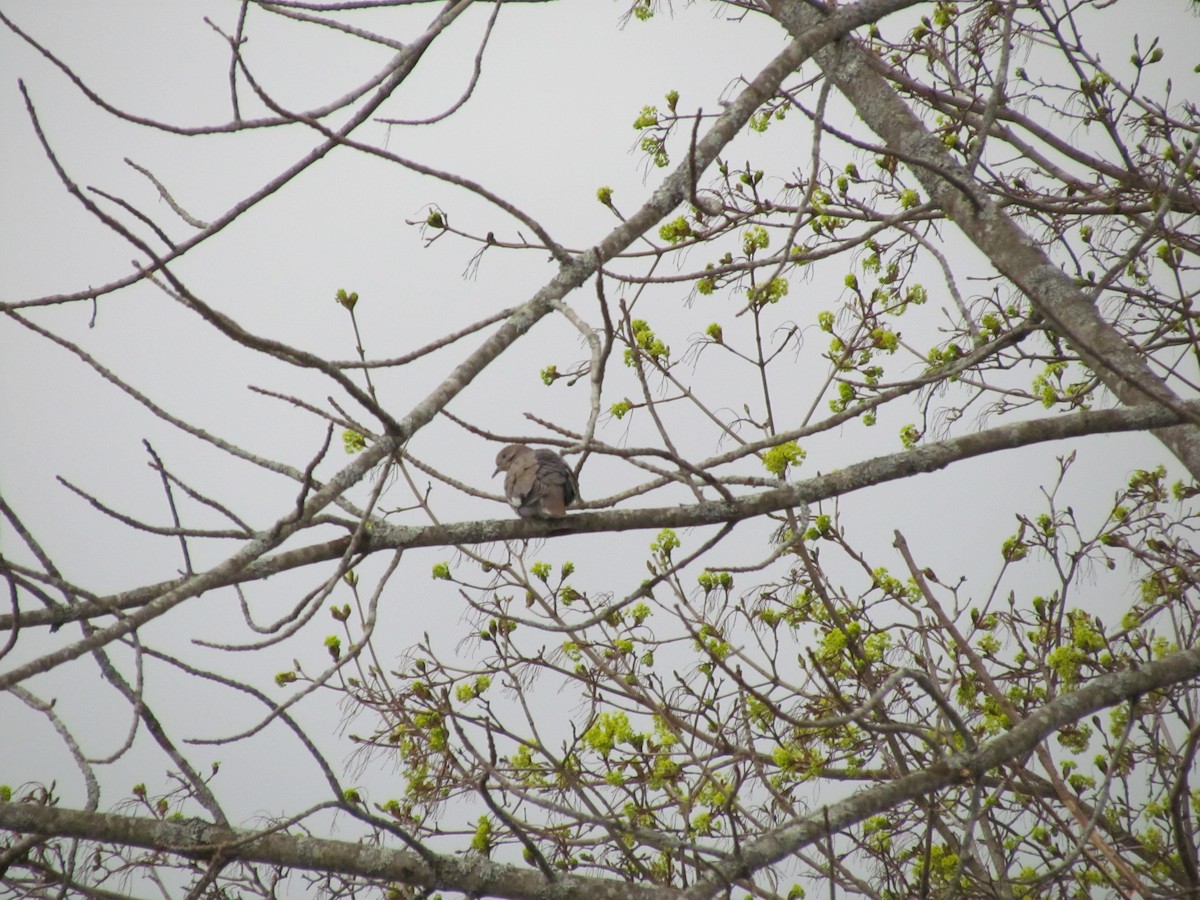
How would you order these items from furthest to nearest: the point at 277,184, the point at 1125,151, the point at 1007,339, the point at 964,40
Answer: the point at 964,40 < the point at 1125,151 < the point at 1007,339 < the point at 277,184

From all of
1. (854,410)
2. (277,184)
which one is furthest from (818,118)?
(277,184)

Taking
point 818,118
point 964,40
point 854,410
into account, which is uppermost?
point 964,40

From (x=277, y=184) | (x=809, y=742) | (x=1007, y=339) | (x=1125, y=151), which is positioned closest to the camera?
→ (x=277, y=184)

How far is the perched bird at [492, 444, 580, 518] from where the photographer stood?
2.24m

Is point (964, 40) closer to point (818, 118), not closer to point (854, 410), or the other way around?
point (818, 118)

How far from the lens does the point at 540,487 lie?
230 centimetres

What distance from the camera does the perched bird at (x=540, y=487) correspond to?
2242 millimetres

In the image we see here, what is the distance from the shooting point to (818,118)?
1.98m

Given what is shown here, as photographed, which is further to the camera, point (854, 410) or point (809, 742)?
point (809, 742)

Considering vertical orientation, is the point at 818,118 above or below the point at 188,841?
above

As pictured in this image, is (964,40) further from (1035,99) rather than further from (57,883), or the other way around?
(57,883)

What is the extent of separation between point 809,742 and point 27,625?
7.94 feet

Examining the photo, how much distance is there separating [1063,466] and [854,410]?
1386 mm

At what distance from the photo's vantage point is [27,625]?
1.68 metres
